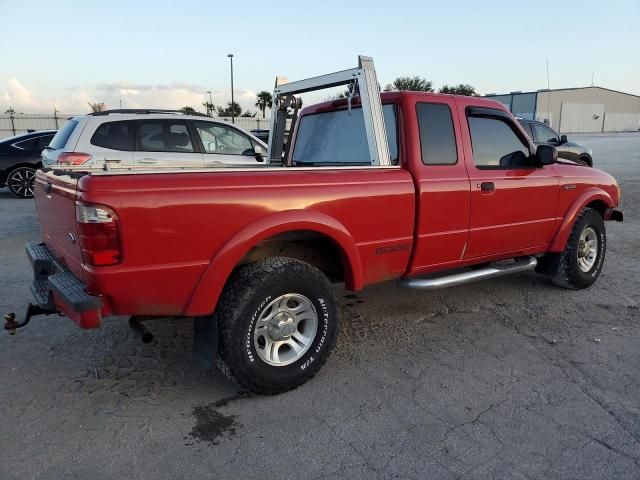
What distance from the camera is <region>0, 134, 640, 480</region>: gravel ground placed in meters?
2.58

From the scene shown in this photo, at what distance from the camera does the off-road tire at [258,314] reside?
3.04 meters

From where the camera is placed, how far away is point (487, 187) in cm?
419

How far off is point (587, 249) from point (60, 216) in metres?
5.04

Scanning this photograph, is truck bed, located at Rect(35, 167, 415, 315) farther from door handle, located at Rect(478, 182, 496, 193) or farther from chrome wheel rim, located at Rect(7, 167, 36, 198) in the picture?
chrome wheel rim, located at Rect(7, 167, 36, 198)

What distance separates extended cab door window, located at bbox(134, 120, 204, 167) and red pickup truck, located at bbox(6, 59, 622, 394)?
137 inches

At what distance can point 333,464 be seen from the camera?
2570 millimetres

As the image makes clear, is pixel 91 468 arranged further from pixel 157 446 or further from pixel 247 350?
pixel 247 350

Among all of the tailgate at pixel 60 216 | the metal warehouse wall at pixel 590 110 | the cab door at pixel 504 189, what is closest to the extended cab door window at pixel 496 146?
the cab door at pixel 504 189

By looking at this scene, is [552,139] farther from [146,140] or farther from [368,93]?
[368,93]

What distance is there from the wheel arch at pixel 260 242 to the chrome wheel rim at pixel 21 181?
1090cm

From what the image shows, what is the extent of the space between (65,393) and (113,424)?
556mm

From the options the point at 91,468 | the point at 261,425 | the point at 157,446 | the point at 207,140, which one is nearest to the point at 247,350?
the point at 261,425

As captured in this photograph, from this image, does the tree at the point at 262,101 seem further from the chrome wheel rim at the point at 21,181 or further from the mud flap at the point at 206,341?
the mud flap at the point at 206,341

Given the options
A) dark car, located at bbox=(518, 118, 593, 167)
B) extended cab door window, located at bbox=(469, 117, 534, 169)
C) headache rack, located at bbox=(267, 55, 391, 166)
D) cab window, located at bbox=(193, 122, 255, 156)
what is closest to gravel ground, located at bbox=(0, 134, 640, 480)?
extended cab door window, located at bbox=(469, 117, 534, 169)
